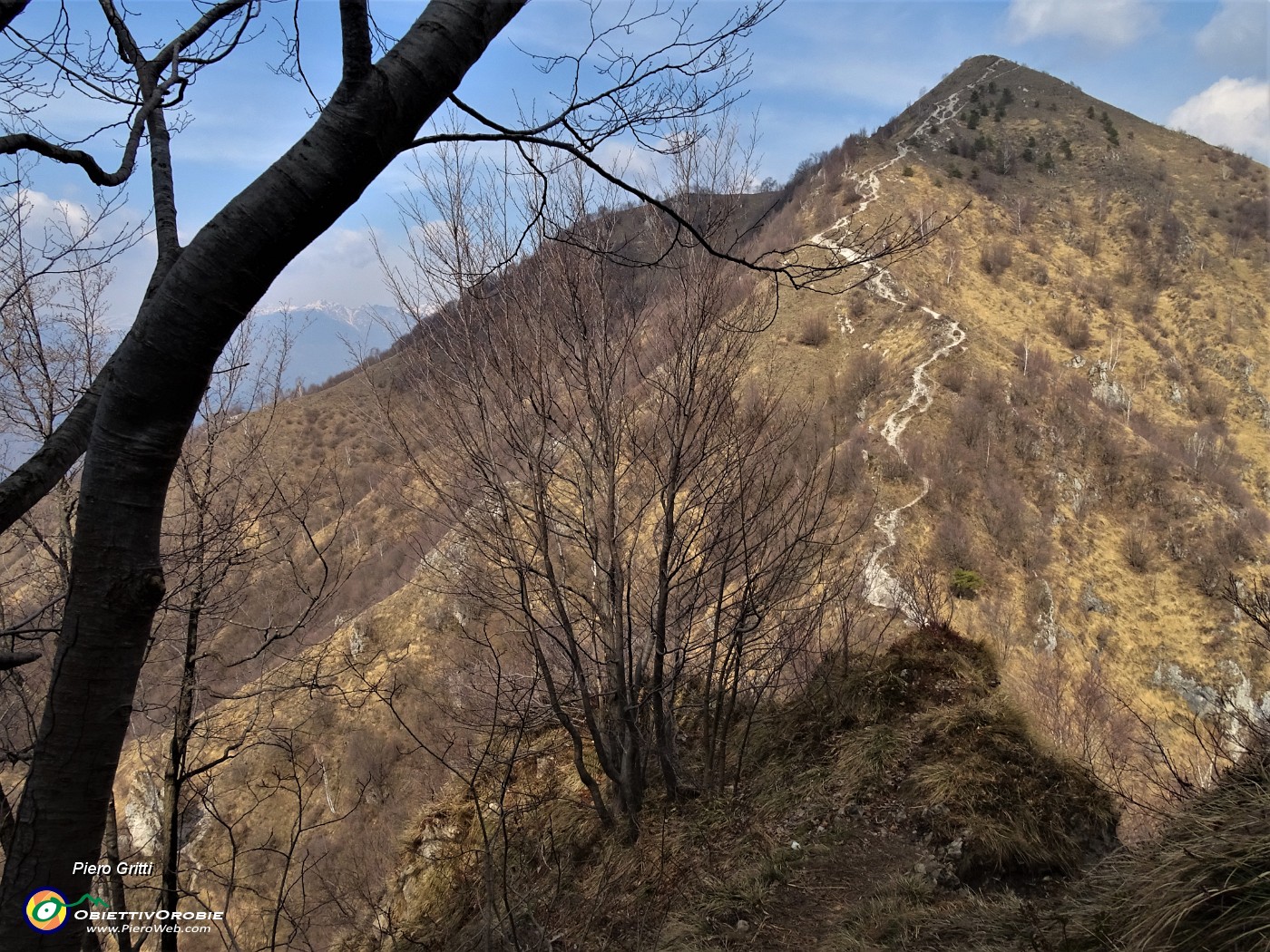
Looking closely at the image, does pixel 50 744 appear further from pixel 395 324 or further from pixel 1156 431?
pixel 1156 431

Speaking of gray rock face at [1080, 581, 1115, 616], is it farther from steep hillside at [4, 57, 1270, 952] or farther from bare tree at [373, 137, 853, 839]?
bare tree at [373, 137, 853, 839]

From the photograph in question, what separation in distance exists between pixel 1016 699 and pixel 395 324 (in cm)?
595

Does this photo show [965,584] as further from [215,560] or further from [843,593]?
[215,560]

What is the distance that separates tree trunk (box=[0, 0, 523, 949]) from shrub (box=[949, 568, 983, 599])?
58.0 feet

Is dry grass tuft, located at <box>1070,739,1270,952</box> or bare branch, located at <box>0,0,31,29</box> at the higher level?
bare branch, located at <box>0,0,31,29</box>

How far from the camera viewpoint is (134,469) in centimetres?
109

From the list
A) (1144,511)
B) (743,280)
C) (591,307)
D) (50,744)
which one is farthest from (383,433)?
(1144,511)

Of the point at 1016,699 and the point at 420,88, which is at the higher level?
the point at 420,88

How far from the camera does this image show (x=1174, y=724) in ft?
50.0

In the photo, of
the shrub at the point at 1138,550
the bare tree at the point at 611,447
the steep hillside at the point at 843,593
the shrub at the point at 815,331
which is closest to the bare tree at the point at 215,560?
the steep hillside at the point at 843,593

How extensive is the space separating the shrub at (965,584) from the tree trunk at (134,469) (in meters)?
17.7

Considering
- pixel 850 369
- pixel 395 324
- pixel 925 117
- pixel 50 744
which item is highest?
pixel 925 117

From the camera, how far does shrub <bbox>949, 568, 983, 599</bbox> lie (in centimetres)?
1647

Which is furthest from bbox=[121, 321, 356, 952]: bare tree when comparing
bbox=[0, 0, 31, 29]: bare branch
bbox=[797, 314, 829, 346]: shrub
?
bbox=[797, 314, 829, 346]: shrub
